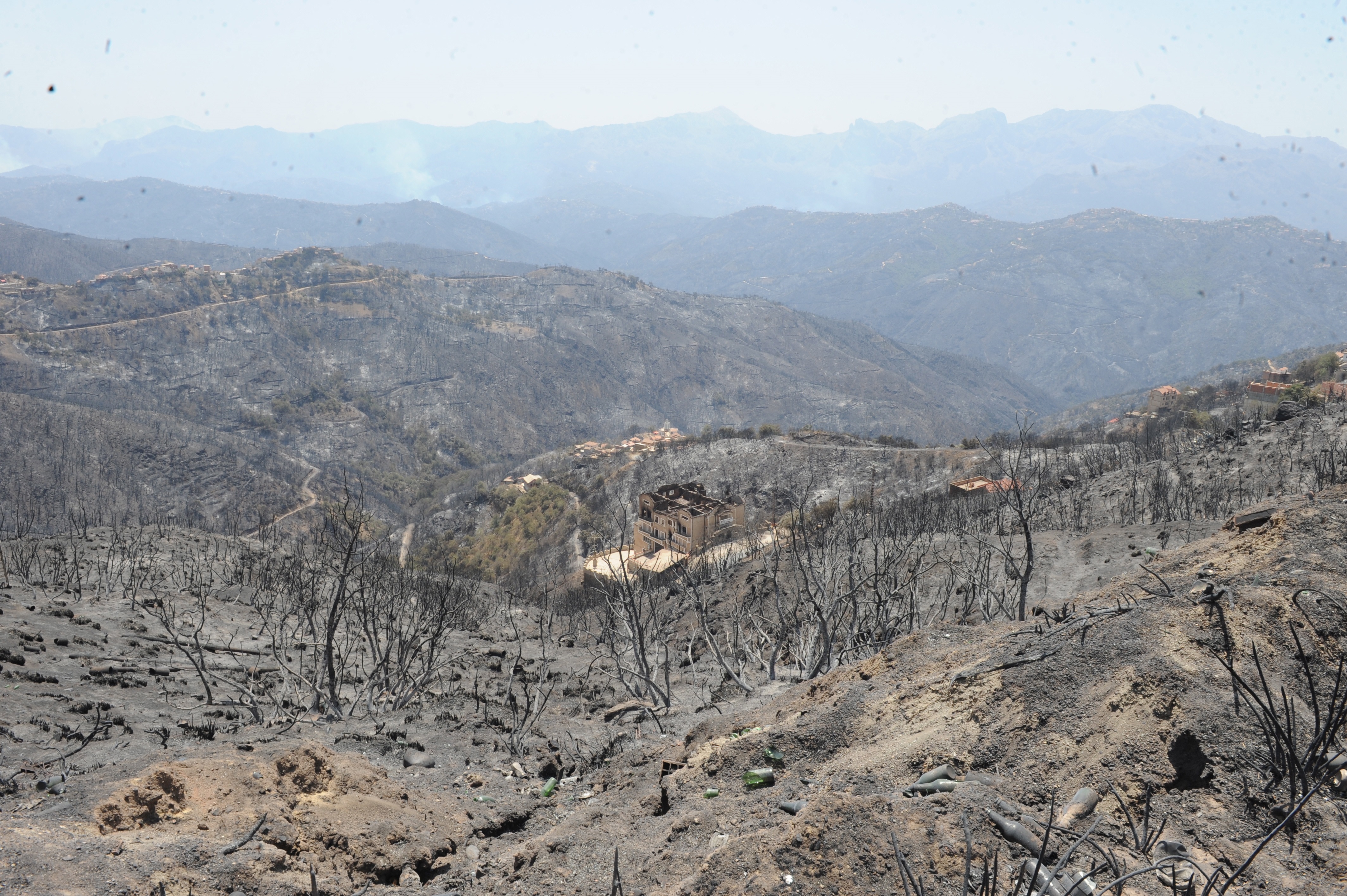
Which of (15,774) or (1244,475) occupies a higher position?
(15,774)

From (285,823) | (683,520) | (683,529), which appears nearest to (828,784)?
(285,823)

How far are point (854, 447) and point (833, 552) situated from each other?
62.4 meters

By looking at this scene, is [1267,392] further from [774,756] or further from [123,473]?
[123,473]

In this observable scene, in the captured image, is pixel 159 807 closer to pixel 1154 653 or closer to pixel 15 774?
pixel 15 774

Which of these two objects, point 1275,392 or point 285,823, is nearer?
point 285,823

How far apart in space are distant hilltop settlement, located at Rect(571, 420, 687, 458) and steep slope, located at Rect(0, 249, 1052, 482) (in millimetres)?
40351

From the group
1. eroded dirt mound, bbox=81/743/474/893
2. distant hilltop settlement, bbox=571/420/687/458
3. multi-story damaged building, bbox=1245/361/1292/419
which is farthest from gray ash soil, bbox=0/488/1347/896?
distant hilltop settlement, bbox=571/420/687/458

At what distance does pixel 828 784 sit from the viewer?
609cm

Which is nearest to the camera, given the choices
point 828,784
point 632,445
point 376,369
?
point 828,784

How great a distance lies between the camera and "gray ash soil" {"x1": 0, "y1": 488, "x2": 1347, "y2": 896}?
4.61 meters

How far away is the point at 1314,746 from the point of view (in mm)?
4031

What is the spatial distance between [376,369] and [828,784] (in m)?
158

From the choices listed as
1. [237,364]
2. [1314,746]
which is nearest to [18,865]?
[1314,746]

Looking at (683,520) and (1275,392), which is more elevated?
(1275,392)
